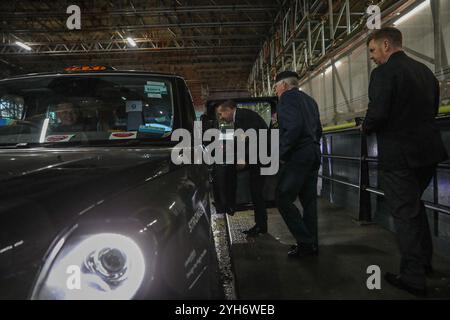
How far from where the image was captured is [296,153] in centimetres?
294

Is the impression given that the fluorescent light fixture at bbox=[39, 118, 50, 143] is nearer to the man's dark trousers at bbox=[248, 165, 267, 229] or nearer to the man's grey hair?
the man's grey hair

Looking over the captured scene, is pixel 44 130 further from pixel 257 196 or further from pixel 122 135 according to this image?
pixel 257 196

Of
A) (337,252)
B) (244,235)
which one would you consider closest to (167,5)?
(244,235)

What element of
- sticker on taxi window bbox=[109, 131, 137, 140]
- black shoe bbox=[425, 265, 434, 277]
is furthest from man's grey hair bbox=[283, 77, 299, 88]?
black shoe bbox=[425, 265, 434, 277]

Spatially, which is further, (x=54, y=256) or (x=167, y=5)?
(x=167, y=5)

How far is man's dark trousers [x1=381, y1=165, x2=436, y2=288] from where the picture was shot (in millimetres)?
2164

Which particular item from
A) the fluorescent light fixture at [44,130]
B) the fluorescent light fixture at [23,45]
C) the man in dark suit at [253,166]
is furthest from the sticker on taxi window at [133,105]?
the fluorescent light fixture at [23,45]

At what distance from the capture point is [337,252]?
3133mm

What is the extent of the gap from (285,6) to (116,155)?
10.1m

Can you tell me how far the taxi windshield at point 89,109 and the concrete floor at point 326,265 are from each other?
1.40 meters

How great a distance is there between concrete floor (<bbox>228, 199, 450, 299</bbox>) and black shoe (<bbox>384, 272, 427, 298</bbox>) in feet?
0.11

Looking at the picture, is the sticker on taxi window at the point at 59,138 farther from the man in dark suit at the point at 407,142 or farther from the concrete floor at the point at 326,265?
the man in dark suit at the point at 407,142

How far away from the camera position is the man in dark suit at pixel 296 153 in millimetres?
2896

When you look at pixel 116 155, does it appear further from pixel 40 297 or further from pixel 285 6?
pixel 285 6
